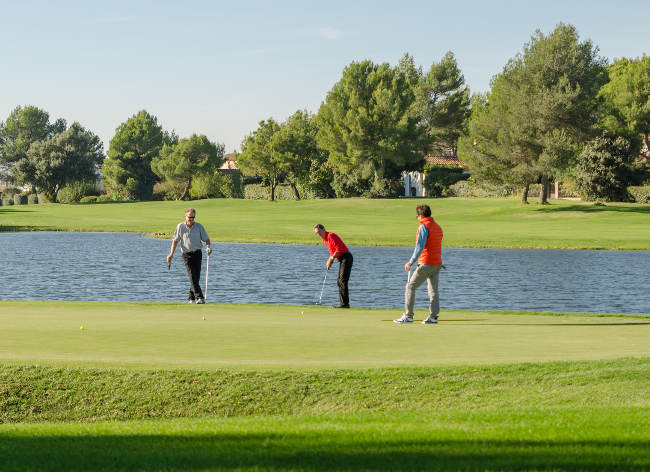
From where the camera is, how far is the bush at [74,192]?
4788 inches

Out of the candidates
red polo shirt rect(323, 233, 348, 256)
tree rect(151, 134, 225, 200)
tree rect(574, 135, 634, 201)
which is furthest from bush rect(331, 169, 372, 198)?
red polo shirt rect(323, 233, 348, 256)

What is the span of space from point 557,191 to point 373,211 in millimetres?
26039

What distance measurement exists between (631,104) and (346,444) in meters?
89.9

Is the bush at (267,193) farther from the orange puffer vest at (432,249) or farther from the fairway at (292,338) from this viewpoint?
the orange puffer vest at (432,249)

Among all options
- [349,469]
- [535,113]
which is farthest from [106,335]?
[535,113]

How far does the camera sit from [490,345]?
1304 centimetres

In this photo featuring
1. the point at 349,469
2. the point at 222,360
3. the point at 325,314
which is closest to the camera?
the point at 349,469

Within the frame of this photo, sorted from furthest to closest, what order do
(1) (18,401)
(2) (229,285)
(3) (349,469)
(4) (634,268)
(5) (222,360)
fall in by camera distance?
(4) (634,268)
(2) (229,285)
(5) (222,360)
(1) (18,401)
(3) (349,469)

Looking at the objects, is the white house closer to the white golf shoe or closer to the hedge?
the hedge

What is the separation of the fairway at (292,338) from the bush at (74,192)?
4226 inches

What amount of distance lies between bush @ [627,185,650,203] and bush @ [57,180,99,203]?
73943mm

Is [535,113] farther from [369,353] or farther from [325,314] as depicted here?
[369,353]

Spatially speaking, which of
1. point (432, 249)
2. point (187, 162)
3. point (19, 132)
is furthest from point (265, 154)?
point (432, 249)

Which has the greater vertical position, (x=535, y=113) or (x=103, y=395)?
(x=535, y=113)
